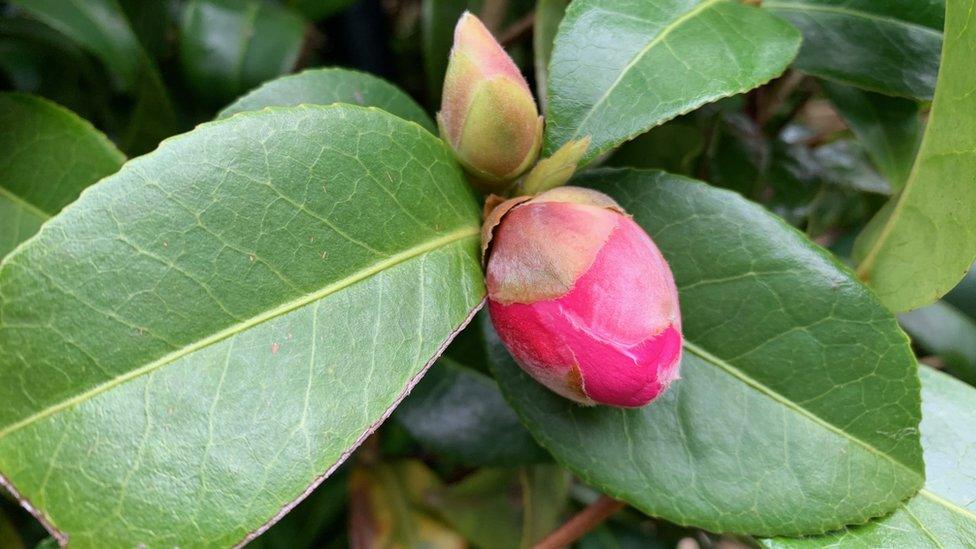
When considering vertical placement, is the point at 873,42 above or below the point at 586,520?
above

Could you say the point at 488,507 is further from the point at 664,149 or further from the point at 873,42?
the point at 873,42

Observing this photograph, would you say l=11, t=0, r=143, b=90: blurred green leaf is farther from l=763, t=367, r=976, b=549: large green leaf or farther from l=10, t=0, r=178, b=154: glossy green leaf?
l=763, t=367, r=976, b=549: large green leaf

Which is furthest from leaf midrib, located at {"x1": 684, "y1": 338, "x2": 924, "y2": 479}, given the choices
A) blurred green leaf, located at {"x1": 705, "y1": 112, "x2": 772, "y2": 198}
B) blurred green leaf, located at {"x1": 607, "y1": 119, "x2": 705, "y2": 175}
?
blurred green leaf, located at {"x1": 705, "y1": 112, "x2": 772, "y2": 198}

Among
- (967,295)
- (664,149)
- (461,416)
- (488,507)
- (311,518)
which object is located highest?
(664,149)

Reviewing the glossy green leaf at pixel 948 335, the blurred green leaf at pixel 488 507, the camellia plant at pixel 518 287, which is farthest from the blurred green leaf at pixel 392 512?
the glossy green leaf at pixel 948 335

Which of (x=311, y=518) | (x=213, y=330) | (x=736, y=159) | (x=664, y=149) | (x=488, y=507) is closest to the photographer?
(x=213, y=330)

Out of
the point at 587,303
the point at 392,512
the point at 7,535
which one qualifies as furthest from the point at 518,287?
the point at 7,535

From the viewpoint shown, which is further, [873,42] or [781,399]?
[873,42]
